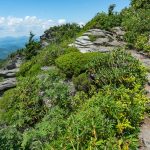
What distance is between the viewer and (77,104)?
14.6 m

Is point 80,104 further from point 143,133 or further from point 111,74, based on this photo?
point 143,133

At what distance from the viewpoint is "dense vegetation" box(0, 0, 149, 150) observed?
10164 mm

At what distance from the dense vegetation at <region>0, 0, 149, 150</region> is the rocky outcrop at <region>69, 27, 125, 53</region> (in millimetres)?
1057

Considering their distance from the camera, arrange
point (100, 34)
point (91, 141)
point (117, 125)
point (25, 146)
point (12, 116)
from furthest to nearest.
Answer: point (100, 34) → point (12, 116) → point (25, 146) → point (117, 125) → point (91, 141)

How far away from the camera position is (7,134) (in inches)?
441

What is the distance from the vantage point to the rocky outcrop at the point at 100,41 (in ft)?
72.7

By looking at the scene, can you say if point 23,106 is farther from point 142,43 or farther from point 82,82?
point 142,43

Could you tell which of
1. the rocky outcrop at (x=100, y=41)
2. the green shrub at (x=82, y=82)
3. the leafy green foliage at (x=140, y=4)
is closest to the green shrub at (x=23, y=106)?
the green shrub at (x=82, y=82)

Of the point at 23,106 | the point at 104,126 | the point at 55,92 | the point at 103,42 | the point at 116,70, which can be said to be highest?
the point at 116,70

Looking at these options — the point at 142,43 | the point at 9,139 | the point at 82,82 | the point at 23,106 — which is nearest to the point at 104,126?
the point at 9,139

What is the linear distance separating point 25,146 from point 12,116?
4387mm

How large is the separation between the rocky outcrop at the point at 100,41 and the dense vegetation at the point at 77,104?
3.47ft

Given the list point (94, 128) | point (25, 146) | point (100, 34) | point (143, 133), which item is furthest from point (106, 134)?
point (100, 34)

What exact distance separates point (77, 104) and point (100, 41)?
1009 centimetres
